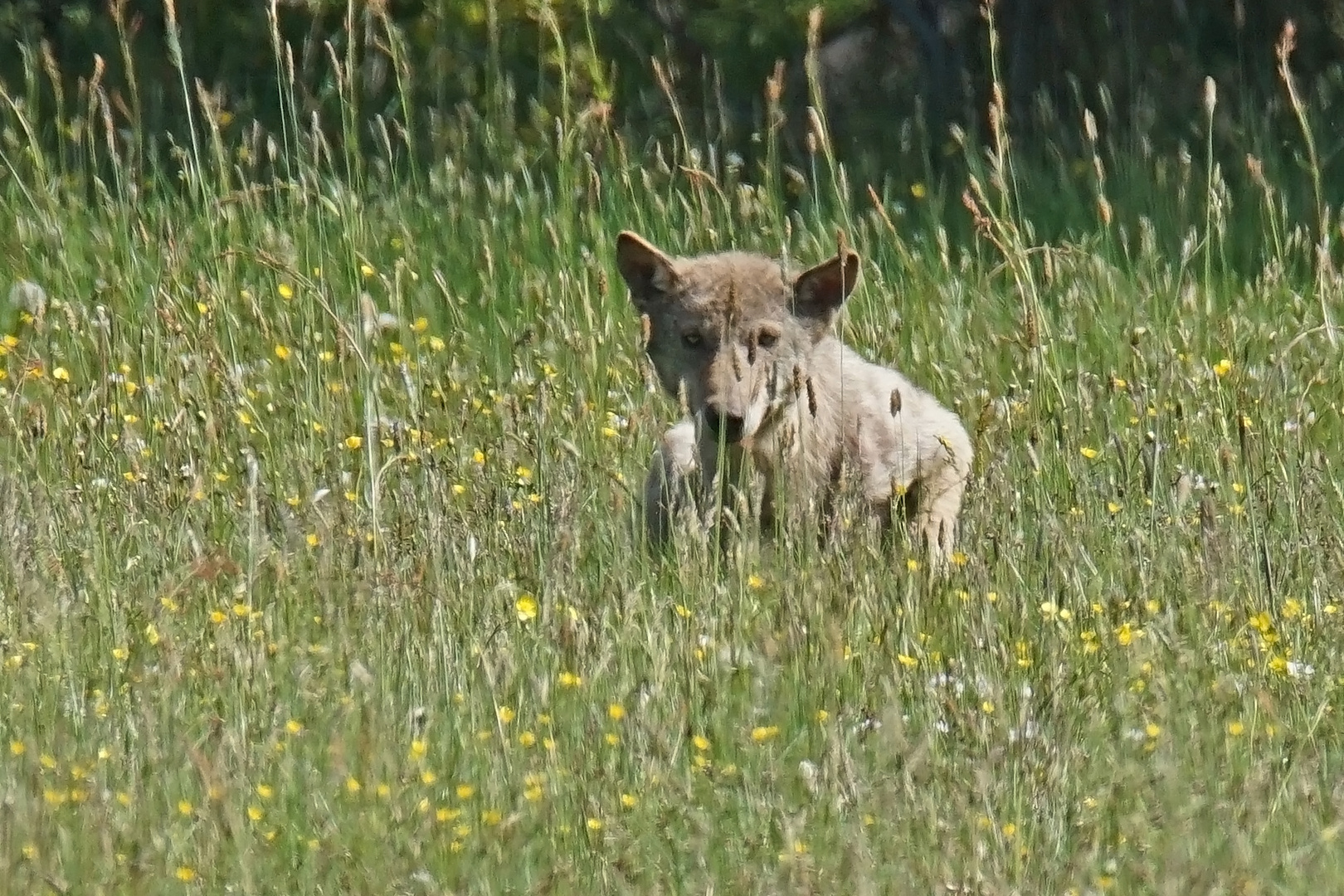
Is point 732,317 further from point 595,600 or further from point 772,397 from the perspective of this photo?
point 595,600

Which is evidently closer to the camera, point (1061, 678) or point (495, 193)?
point (1061, 678)

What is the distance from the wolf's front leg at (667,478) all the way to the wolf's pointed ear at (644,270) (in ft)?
1.51

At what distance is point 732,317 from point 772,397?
296mm

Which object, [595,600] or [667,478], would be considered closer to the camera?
[595,600]

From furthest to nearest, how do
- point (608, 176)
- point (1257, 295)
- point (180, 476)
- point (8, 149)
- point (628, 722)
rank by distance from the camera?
point (8, 149), point (608, 176), point (1257, 295), point (180, 476), point (628, 722)

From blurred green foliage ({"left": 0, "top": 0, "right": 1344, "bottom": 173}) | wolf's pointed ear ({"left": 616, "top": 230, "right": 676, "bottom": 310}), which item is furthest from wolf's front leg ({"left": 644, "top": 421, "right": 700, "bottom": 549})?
blurred green foliage ({"left": 0, "top": 0, "right": 1344, "bottom": 173})

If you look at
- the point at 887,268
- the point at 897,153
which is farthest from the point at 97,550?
the point at 897,153

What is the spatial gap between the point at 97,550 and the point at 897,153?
24.6 feet

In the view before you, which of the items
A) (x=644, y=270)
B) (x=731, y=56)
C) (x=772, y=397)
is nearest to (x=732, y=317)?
(x=772, y=397)

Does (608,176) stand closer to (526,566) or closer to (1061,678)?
(526,566)

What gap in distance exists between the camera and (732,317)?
6.33 m

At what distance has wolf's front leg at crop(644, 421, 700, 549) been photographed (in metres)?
6.42

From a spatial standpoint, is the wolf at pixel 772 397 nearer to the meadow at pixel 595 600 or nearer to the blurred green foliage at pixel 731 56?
the meadow at pixel 595 600

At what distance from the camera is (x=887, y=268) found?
810cm
